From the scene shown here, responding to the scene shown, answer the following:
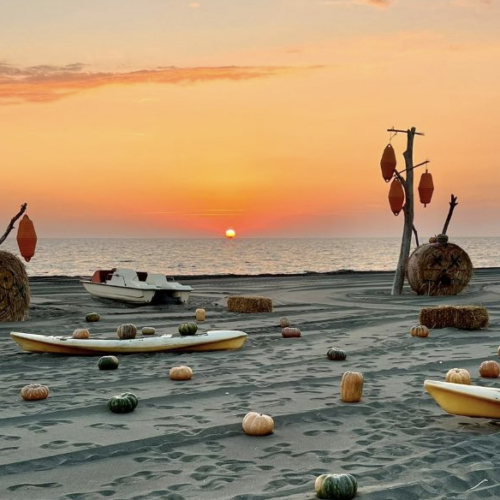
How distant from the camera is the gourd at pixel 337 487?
189 inches

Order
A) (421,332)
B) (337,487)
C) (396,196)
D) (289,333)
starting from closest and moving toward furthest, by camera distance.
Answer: (337,487), (421,332), (289,333), (396,196)

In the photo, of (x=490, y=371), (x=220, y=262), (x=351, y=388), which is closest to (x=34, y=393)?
(x=351, y=388)

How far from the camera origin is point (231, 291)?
86.7 feet

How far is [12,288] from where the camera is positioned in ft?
51.6

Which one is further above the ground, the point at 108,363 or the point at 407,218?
the point at 407,218

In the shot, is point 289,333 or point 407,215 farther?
point 407,215

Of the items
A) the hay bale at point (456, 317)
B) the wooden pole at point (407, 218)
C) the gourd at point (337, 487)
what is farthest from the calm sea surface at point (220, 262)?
the gourd at point (337, 487)

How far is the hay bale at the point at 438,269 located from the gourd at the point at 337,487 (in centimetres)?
1824

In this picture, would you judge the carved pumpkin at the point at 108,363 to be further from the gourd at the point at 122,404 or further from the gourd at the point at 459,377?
the gourd at the point at 459,377

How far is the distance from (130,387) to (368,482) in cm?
423

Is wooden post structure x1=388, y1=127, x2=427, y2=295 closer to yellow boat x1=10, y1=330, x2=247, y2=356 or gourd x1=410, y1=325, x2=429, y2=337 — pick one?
gourd x1=410, y1=325, x2=429, y2=337

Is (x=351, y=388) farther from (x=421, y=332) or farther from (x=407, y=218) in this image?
(x=407, y=218)

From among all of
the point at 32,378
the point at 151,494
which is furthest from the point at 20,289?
the point at 151,494

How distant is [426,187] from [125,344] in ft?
48.1
